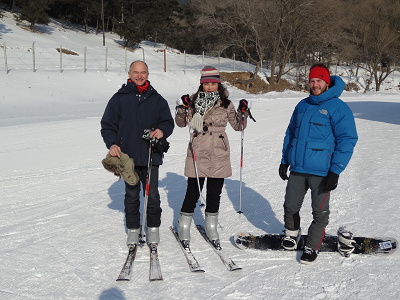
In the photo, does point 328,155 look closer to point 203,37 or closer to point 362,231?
point 362,231

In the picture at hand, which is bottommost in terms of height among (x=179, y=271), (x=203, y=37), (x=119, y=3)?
(x=179, y=271)

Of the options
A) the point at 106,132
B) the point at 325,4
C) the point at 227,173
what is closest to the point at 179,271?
the point at 227,173

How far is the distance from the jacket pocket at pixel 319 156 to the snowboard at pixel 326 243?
91 centimetres

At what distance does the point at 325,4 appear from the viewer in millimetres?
29281

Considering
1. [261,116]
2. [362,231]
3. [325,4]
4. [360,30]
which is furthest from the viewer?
[360,30]

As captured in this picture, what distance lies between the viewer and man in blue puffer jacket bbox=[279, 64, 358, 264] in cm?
314

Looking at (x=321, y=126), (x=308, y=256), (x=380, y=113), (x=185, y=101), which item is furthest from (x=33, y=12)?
(x=308, y=256)

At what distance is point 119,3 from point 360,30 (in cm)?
2748

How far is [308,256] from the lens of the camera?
3377mm

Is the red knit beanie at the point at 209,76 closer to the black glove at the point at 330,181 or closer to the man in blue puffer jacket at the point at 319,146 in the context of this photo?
the man in blue puffer jacket at the point at 319,146

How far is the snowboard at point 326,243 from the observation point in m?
3.53

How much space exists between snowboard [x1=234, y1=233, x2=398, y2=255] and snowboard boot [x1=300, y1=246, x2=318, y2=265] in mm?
256

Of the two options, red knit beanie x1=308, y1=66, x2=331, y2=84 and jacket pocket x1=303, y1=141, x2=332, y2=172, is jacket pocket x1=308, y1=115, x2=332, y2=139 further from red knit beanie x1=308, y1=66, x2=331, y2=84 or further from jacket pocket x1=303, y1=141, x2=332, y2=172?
red knit beanie x1=308, y1=66, x2=331, y2=84

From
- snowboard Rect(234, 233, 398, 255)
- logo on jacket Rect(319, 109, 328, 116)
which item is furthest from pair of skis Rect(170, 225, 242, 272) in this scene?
logo on jacket Rect(319, 109, 328, 116)
